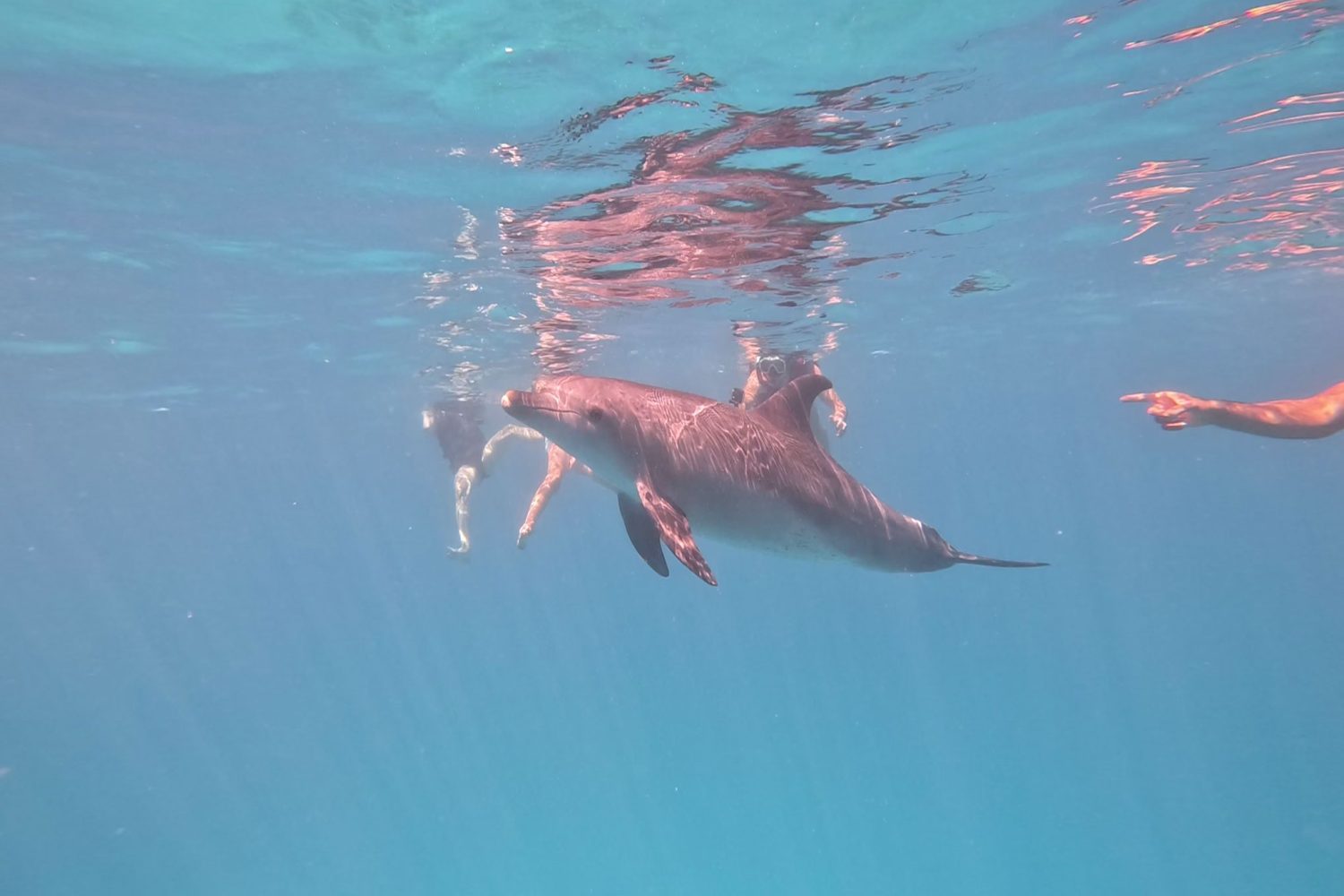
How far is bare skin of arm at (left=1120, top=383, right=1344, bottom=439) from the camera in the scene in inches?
276

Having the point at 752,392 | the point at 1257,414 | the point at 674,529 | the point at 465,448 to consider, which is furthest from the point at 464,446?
the point at 1257,414

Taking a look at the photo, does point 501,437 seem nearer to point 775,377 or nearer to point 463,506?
point 463,506

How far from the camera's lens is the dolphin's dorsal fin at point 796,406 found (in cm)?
728

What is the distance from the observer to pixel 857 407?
51000mm

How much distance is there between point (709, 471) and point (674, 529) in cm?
91

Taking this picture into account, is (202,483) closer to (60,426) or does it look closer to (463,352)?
(60,426)

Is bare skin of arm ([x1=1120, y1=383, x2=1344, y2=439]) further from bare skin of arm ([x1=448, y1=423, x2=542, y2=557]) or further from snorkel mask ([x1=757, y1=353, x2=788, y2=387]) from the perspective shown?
bare skin of arm ([x1=448, y1=423, x2=542, y2=557])

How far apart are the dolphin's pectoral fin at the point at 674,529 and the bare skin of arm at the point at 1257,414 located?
4.27 m

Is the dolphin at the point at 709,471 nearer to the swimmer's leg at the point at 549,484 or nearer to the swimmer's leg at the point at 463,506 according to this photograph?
the swimmer's leg at the point at 549,484

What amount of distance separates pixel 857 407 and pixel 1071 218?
34209 millimetres

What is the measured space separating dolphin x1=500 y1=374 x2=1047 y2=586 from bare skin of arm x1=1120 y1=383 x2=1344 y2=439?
199cm

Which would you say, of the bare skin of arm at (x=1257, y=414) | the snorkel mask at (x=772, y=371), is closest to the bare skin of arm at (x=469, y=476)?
the snorkel mask at (x=772, y=371)

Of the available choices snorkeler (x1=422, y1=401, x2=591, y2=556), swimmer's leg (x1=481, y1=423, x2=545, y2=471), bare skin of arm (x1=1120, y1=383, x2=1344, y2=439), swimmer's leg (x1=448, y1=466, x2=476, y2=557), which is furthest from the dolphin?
swimmer's leg (x1=481, y1=423, x2=545, y2=471)

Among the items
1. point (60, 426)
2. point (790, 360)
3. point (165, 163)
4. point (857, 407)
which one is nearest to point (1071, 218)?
point (790, 360)
